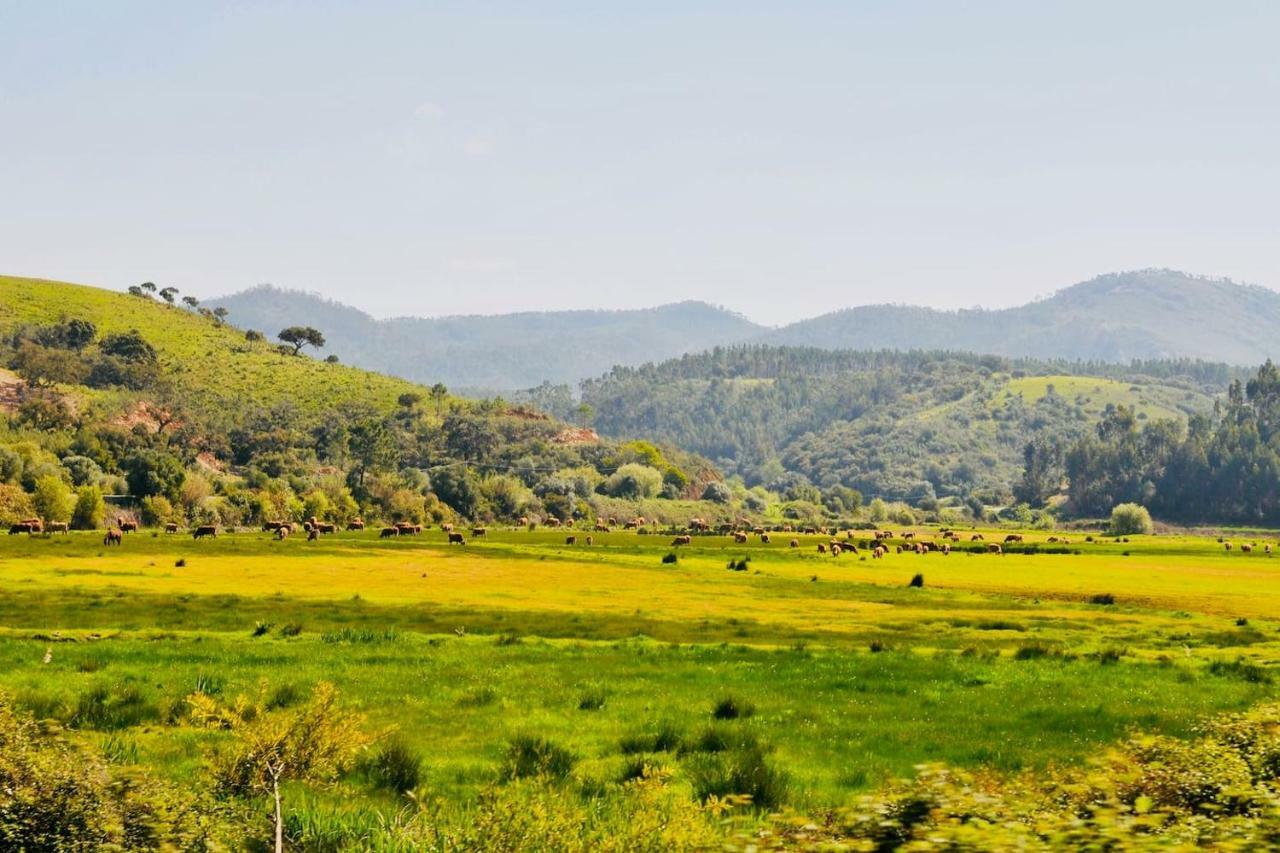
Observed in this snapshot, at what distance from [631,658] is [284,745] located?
23336mm

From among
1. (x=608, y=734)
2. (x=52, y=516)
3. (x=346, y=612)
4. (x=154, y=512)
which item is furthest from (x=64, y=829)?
(x=154, y=512)

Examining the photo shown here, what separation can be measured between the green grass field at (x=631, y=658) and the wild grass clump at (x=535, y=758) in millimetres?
421

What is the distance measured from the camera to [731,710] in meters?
25.7

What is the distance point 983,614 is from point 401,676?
1530 inches

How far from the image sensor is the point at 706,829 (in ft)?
30.6

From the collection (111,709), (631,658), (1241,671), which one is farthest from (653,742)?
(1241,671)

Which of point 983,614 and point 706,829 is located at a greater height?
point 706,829

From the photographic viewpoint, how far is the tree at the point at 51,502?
388 ft

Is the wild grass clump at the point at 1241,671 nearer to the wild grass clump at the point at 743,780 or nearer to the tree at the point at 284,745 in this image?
the wild grass clump at the point at 743,780

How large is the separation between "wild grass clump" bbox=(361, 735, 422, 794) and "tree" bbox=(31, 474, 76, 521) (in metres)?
115

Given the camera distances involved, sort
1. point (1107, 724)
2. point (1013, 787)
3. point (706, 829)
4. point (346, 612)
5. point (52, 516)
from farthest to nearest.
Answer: point (52, 516) < point (346, 612) < point (1107, 724) < point (1013, 787) < point (706, 829)

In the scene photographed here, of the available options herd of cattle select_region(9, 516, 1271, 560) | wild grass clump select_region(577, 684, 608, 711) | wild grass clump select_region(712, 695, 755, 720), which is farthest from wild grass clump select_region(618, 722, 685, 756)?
herd of cattle select_region(9, 516, 1271, 560)

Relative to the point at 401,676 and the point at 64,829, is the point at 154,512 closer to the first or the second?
the point at 401,676

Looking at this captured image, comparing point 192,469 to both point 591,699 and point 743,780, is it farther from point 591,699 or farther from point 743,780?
point 743,780
